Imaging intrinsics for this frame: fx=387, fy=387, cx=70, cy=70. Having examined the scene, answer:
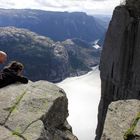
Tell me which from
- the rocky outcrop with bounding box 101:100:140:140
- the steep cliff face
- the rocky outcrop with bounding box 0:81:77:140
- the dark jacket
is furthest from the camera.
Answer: the steep cliff face

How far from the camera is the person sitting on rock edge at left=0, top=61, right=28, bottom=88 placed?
77.7ft

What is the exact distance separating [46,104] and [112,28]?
61.2m

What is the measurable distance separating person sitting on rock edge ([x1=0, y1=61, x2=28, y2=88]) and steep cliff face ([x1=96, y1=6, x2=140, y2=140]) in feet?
148

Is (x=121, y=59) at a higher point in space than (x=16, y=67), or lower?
lower

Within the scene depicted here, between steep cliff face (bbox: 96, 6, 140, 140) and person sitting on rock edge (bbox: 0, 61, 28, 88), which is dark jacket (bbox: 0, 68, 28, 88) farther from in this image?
steep cliff face (bbox: 96, 6, 140, 140)

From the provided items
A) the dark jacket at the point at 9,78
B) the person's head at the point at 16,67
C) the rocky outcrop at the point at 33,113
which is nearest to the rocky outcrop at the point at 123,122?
the rocky outcrop at the point at 33,113

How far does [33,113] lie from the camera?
63.6 feet

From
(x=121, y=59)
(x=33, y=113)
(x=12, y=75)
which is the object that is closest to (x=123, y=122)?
(x=33, y=113)

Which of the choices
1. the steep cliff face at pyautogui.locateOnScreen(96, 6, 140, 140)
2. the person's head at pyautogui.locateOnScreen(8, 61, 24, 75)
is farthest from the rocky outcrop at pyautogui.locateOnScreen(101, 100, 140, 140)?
the steep cliff face at pyautogui.locateOnScreen(96, 6, 140, 140)

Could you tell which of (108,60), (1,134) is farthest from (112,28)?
(1,134)

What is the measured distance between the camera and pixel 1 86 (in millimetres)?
23359

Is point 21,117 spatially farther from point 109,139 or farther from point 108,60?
point 108,60

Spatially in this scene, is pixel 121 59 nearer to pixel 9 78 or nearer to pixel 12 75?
pixel 12 75

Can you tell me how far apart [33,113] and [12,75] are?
17.1 feet
